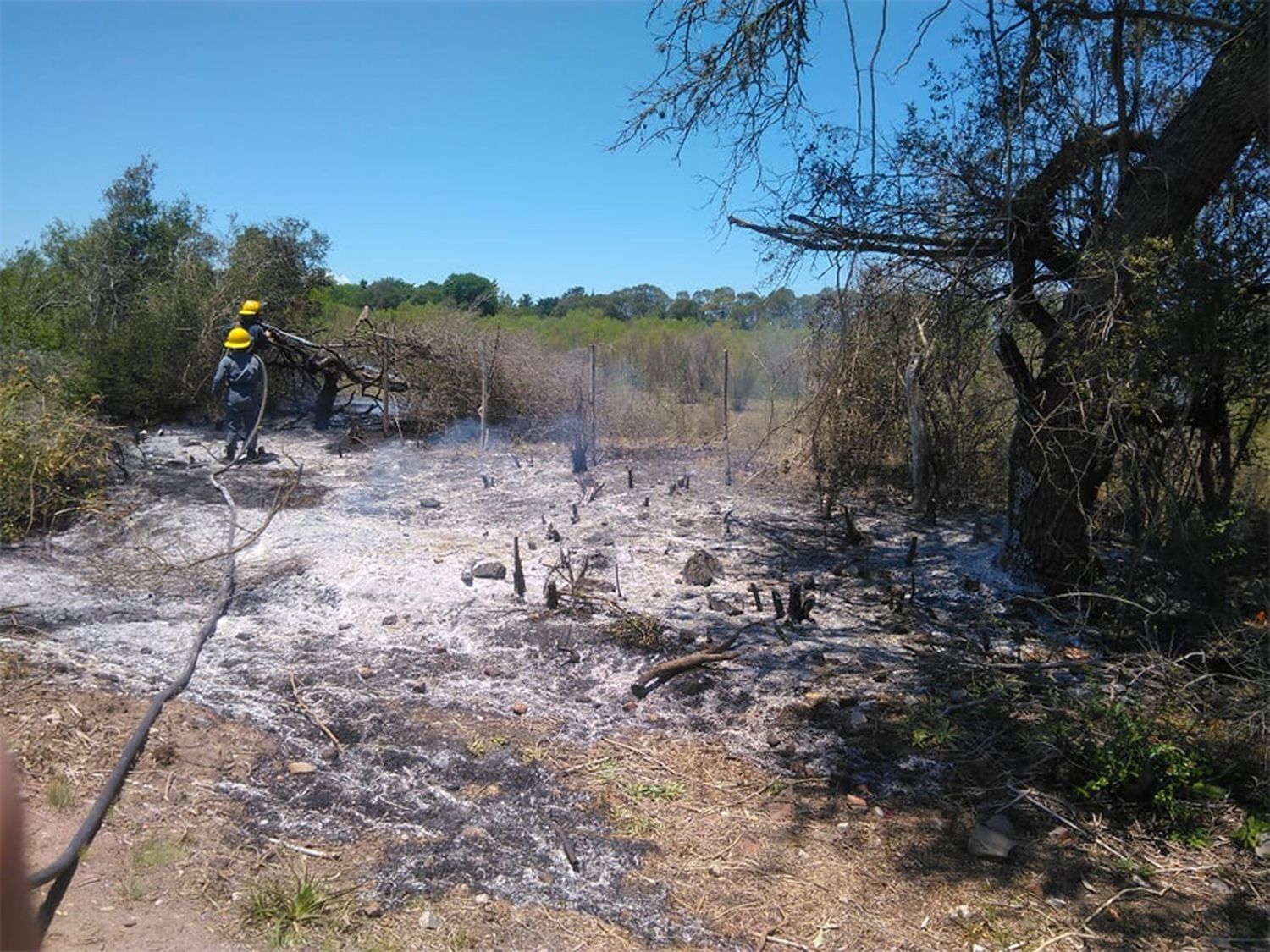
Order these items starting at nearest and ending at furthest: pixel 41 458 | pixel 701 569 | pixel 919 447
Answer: pixel 701 569, pixel 41 458, pixel 919 447

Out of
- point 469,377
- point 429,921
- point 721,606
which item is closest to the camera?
point 429,921

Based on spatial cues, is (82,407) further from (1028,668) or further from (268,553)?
(1028,668)

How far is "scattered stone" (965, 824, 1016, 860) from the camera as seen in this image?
12.6 ft

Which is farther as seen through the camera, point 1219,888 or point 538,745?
point 538,745

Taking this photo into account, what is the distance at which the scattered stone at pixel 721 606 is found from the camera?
650cm

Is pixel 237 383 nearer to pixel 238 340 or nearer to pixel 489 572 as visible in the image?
pixel 238 340

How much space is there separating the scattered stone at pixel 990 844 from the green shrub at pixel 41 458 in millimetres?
7717

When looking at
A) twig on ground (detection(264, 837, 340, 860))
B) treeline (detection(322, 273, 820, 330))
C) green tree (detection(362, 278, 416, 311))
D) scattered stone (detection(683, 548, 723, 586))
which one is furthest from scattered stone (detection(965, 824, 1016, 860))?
green tree (detection(362, 278, 416, 311))

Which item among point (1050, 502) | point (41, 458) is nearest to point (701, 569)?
point (1050, 502)

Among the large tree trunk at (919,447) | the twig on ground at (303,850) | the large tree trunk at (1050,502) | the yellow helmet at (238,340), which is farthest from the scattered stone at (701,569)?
the yellow helmet at (238,340)

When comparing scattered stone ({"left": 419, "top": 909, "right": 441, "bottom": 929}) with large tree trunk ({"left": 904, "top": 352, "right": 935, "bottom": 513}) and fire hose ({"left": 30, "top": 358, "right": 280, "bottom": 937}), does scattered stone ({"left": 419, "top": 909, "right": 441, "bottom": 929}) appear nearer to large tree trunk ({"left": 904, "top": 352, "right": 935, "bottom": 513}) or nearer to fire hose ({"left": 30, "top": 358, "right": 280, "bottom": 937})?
fire hose ({"left": 30, "top": 358, "right": 280, "bottom": 937})

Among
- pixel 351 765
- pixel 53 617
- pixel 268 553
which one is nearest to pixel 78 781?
pixel 351 765

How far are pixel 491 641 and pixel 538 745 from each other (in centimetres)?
134

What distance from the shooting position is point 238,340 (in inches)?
439
